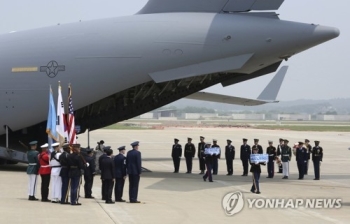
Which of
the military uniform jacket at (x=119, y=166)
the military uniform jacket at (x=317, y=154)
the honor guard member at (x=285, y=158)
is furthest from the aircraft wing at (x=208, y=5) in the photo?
the military uniform jacket at (x=119, y=166)

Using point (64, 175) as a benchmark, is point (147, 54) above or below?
above

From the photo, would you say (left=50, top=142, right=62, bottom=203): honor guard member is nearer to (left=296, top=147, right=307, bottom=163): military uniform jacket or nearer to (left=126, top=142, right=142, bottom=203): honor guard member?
(left=126, top=142, right=142, bottom=203): honor guard member

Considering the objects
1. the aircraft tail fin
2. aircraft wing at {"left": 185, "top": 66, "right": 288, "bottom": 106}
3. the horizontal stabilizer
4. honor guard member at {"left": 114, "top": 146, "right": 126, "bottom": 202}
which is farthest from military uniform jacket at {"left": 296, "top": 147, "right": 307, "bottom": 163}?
the aircraft tail fin

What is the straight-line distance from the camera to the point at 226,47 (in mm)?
19547

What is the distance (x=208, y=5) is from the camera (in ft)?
67.1

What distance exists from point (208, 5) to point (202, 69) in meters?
2.32

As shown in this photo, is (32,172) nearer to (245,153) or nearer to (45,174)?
(45,174)

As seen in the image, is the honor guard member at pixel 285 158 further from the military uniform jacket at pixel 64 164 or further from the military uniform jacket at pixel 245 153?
the military uniform jacket at pixel 64 164

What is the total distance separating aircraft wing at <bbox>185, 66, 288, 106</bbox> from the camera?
1187 inches

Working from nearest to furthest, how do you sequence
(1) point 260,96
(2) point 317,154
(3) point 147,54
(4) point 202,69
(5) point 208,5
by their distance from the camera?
(4) point 202,69, (3) point 147,54, (5) point 208,5, (2) point 317,154, (1) point 260,96

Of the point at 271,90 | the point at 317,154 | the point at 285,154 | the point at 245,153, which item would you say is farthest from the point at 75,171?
the point at 271,90

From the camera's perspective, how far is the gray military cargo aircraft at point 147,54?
64.0 ft

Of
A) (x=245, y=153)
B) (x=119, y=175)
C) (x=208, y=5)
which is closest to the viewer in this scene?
(x=119, y=175)

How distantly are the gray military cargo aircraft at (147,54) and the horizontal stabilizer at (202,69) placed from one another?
3cm
